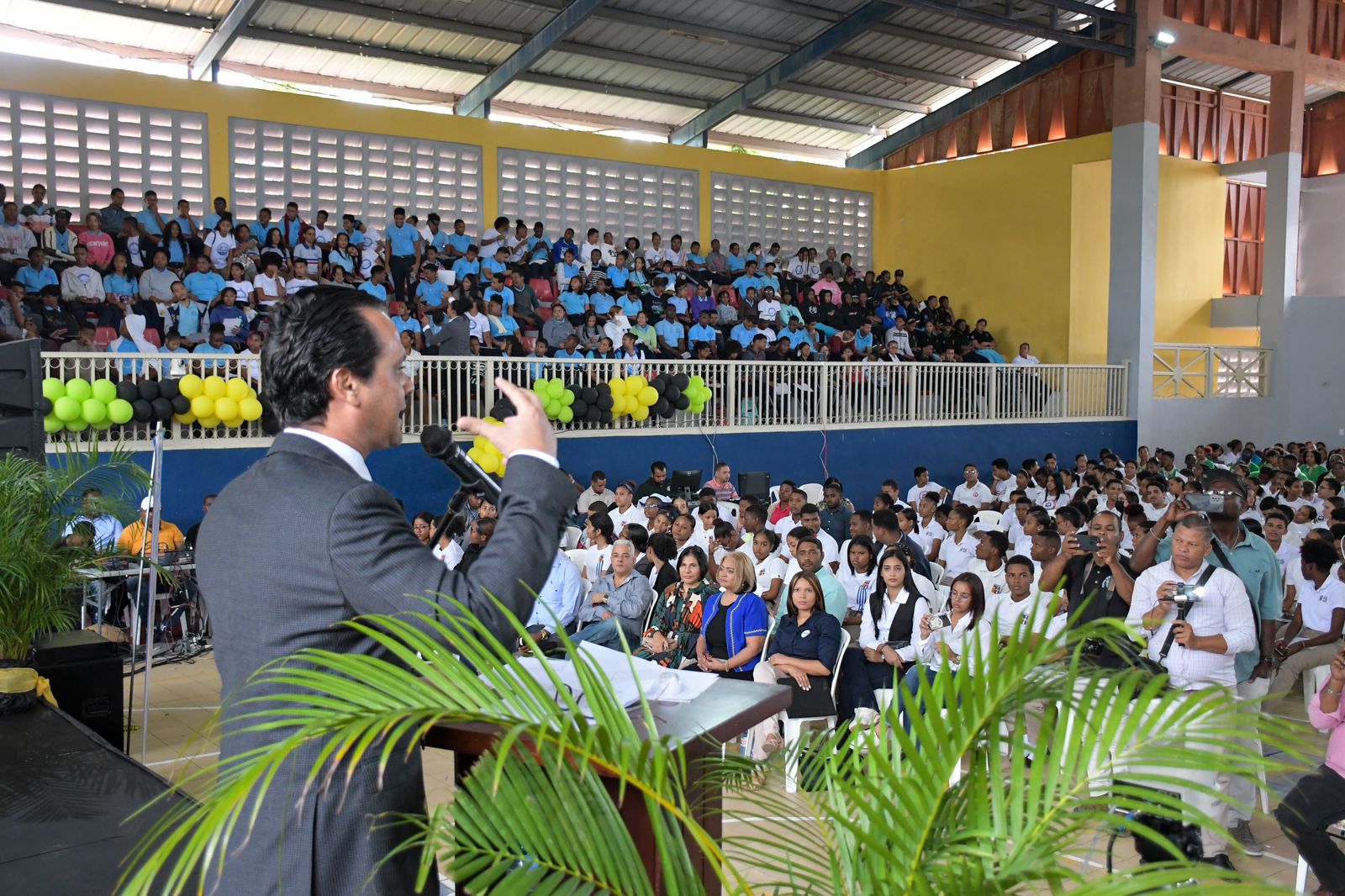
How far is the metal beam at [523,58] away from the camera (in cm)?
1430

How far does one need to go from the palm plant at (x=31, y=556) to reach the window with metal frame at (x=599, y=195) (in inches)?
455

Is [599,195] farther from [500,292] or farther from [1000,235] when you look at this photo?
[1000,235]

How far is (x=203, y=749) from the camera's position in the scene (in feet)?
17.9

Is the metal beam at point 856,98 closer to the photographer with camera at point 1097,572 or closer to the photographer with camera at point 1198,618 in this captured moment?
the photographer with camera at point 1097,572

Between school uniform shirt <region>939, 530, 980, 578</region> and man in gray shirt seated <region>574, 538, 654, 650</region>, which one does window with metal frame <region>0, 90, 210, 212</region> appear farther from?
school uniform shirt <region>939, 530, 980, 578</region>

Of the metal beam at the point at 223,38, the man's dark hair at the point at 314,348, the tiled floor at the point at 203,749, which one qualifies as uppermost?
the metal beam at the point at 223,38

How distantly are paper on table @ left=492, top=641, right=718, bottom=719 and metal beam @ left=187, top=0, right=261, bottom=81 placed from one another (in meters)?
12.3

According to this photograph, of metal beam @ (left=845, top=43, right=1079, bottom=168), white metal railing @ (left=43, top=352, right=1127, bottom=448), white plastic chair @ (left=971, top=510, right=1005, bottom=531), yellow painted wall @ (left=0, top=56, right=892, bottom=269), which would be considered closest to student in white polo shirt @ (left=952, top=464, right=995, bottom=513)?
white plastic chair @ (left=971, top=510, right=1005, bottom=531)

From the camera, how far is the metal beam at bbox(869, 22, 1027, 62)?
56.4 ft

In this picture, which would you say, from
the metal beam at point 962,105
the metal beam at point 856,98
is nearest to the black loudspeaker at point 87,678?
the metal beam at point 856,98

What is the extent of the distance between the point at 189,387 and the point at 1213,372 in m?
15.3

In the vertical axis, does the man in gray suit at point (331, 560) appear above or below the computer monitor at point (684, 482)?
above

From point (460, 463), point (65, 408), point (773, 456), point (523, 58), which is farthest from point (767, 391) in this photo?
point (460, 463)

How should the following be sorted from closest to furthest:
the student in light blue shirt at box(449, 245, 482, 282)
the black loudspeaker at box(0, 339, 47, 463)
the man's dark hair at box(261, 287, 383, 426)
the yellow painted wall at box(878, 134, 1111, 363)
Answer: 1. the man's dark hair at box(261, 287, 383, 426)
2. the black loudspeaker at box(0, 339, 47, 463)
3. the student in light blue shirt at box(449, 245, 482, 282)
4. the yellow painted wall at box(878, 134, 1111, 363)
